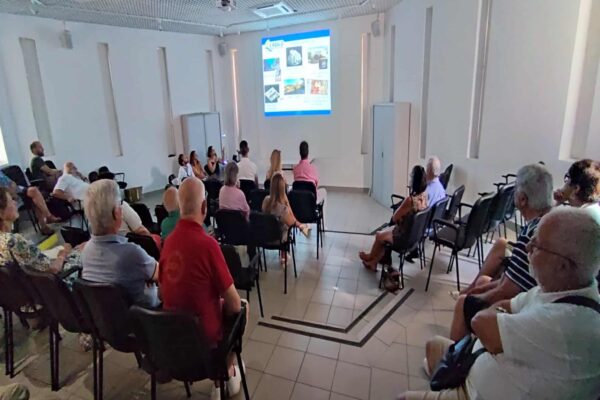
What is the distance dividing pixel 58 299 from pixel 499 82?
4738 mm

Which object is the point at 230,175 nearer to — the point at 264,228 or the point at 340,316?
the point at 264,228

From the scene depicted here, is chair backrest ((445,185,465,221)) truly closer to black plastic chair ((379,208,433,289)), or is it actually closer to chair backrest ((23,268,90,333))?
black plastic chair ((379,208,433,289))

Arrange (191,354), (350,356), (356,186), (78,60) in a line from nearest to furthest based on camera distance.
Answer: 1. (191,354)
2. (350,356)
3. (78,60)
4. (356,186)

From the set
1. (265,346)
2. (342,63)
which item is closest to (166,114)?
(342,63)

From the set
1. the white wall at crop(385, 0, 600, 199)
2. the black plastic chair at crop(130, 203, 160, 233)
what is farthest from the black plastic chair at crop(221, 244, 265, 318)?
the white wall at crop(385, 0, 600, 199)

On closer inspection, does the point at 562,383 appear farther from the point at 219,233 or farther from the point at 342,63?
the point at 342,63

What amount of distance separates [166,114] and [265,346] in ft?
21.2

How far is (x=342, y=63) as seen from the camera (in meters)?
6.97

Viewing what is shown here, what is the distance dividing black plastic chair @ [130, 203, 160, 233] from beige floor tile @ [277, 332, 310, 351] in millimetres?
1878

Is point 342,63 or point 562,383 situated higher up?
point 342,63

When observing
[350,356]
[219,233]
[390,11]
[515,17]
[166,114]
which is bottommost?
[350,356]

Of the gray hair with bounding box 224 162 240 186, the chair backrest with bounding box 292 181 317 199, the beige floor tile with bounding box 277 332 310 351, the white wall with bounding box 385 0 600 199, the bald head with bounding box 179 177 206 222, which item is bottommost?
the beige floor tile with bounding box 277 332 310 351

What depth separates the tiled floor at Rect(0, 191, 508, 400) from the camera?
2215mm

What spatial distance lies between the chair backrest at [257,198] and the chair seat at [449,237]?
1995mm
